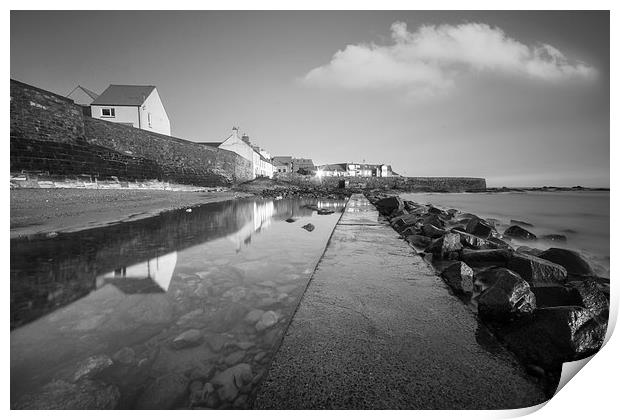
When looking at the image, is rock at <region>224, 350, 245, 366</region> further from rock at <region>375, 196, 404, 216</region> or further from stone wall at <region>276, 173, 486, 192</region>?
stone wall at <region>276, 173, 486, 192</region>

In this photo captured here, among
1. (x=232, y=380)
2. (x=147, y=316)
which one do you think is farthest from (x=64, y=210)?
(x=232, y=380)

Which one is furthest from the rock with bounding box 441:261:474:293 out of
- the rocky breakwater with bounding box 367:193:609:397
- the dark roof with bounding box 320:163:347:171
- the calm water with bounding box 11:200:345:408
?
the dark roof with bounding box 320:163:347:171

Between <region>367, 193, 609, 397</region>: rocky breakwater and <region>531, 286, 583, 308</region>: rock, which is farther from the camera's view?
<region>531, 286, 583, 308</region>: rock

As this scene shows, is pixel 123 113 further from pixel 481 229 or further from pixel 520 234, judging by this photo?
pixel 520 234

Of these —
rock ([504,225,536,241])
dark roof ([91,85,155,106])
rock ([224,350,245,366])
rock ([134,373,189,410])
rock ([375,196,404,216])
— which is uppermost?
dark roof ([91,85,155,106])

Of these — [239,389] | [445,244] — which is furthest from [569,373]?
[445,244]

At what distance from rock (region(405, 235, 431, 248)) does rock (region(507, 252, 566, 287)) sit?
1470 millimetres

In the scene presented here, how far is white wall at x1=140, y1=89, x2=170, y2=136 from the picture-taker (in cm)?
2600

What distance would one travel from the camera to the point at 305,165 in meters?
74.7

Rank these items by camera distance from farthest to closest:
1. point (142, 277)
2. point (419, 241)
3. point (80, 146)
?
point (80, 146) < point (419, 241) < point (142, 277)

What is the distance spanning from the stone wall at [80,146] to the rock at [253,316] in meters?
9.63

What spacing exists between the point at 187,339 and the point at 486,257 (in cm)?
320

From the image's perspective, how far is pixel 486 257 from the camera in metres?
2.97

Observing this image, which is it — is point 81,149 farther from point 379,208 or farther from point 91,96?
point 91,96
